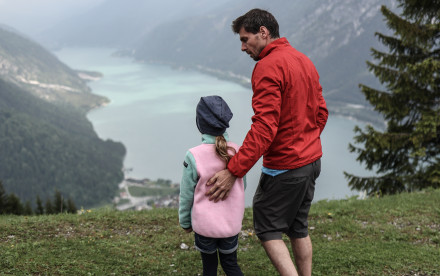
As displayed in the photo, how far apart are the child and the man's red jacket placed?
7.9 inches

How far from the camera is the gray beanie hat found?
2971 mm

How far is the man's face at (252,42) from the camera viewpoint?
2.94m

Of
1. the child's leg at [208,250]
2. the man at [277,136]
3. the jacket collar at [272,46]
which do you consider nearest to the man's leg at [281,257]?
the man at [277,136]

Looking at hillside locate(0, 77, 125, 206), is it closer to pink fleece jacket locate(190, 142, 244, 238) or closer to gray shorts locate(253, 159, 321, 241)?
A: pink fleece jacket locate(190, 142, 244, 238)

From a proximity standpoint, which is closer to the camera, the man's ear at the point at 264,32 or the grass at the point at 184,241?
the man's ear at the point at 264,32

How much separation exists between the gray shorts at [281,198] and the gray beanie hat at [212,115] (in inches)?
20.6

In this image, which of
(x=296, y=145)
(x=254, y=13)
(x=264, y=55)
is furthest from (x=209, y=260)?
(x=254, y=13)

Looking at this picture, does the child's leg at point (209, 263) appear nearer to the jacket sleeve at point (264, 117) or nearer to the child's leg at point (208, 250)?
the child's leg at point (208, 250)

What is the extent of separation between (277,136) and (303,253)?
Result: 1085 mm

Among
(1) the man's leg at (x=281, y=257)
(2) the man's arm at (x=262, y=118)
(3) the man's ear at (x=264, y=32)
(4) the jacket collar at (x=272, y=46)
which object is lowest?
(1) the man's leg at (x=281, y=257)

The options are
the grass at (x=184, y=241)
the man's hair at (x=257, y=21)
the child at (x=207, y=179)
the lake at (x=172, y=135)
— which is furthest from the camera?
the lake at (x=172, y=135)

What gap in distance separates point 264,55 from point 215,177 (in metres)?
1.01

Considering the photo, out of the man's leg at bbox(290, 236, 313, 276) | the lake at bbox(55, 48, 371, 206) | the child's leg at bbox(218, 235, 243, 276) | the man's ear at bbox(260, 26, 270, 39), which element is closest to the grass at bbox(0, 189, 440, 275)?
the man's leg at bbox(290, 236, 313, 276)

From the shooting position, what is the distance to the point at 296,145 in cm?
290
